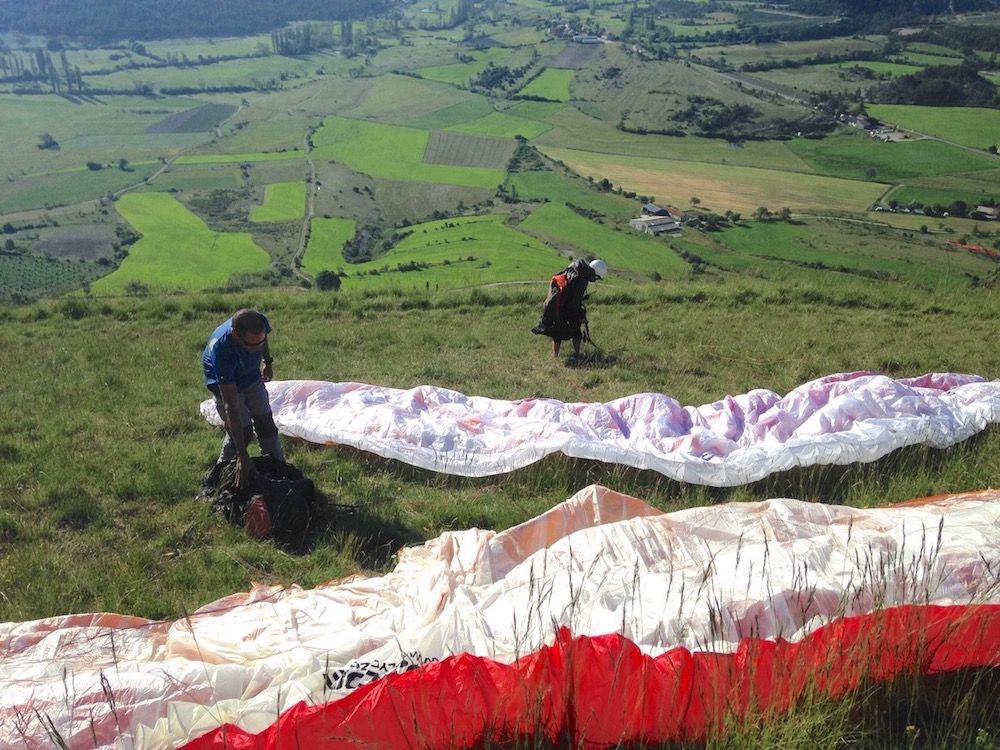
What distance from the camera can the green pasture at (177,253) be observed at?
3744 centimetres

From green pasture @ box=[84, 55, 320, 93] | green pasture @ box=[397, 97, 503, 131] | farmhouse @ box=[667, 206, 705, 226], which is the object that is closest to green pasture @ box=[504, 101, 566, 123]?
green pasture @ box=[397, 97, 503, 131]

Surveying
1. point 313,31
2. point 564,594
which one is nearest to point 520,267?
point 564,594

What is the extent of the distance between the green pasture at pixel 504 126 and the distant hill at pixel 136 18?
84184 mm

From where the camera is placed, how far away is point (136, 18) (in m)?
130

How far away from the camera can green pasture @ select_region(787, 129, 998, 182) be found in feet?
159

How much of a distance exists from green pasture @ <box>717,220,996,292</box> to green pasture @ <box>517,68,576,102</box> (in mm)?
45809

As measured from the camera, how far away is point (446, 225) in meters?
45.1

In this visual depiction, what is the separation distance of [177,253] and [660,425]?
42494 mm

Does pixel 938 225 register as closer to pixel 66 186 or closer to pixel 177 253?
pixel 177 253

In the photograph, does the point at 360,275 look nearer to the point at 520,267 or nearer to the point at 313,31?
the point at 520,267

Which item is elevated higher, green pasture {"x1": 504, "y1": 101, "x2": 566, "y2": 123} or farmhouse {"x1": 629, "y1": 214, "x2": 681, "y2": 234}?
green pasture {"x1": 504, "y1": 101, "x2": 566, "y2": 123}

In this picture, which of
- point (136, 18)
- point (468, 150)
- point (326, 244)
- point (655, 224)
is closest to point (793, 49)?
point (468, 150)

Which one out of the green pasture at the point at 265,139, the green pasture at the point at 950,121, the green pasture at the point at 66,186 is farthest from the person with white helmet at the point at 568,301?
the green pasture at the point at 265,139

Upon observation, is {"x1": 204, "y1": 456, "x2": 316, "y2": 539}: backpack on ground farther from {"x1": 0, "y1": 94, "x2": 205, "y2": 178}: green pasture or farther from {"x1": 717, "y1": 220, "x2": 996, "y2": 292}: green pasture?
{"x1": 0, "y1": 94, "x2": 205, "y2": 178}: green pasture
